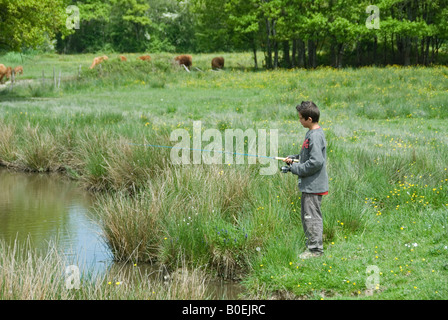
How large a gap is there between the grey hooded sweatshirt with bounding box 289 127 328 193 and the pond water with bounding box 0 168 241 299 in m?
1.53

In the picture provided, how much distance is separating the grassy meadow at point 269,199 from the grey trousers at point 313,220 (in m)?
0.18

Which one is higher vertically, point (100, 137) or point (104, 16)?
point (104, 16)

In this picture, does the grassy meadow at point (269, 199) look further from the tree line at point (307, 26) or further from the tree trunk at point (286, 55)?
the tree trunk at point (286, 55)

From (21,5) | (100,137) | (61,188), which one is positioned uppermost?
(21,5)

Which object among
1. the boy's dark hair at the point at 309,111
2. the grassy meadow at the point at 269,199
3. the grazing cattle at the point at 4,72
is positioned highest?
the boy's dark hair at the point at 309,111

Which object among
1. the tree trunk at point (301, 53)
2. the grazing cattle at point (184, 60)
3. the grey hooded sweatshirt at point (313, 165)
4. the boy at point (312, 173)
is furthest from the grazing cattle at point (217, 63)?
the grey hooded sweatshirt at point (313, 165)

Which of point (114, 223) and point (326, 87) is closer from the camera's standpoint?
point (114, 223)

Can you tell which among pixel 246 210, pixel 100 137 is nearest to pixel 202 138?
pixel 100 137

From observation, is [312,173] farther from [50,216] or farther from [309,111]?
[50,216]

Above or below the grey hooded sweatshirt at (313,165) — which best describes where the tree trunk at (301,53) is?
above

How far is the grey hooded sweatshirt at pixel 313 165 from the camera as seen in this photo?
669 centimetres

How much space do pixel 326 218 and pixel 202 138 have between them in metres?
5.18
